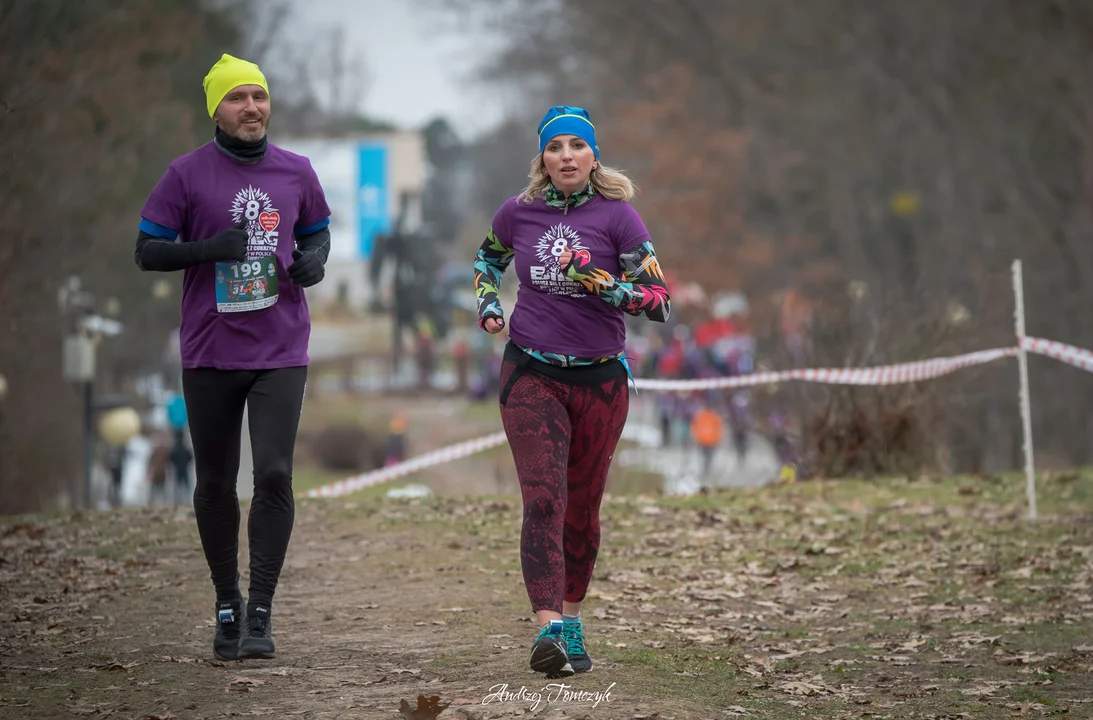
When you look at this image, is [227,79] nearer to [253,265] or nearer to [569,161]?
[253,265]

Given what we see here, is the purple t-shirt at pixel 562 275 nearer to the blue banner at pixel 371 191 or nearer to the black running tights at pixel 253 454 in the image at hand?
the black running tights at pixel 253 454

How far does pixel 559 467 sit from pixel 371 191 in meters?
69.3

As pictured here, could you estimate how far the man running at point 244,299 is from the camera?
250 inches

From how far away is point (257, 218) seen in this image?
6391 millimetres

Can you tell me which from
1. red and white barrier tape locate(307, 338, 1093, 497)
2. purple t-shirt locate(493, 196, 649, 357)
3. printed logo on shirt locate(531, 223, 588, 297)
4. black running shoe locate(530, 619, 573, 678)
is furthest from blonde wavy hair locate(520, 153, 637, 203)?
red and white barrier tape locate(307, 338, 1093, 497)

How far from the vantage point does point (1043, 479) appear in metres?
13.7

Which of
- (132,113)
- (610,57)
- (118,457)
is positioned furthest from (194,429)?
(610,57)

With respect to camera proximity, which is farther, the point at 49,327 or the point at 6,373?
the point at 49,327

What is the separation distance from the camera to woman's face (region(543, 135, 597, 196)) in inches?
245

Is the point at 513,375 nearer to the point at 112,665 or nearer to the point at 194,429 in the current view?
the point at 194,429

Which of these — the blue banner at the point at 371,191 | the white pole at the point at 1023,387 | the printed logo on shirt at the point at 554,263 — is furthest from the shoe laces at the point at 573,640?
the blue banner at the point at 371,191

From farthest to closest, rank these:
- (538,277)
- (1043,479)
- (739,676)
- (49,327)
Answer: (49,327) → (1043,479) → (739,676) → (538,277)

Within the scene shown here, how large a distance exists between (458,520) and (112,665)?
471 centimetres

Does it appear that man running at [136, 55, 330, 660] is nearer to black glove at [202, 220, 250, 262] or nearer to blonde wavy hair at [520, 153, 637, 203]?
black glove at [202, 220, 250, 262]
